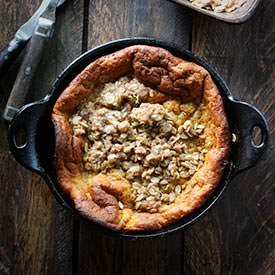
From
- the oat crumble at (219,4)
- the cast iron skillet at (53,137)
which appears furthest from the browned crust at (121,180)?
the oat crumble at (219,4)

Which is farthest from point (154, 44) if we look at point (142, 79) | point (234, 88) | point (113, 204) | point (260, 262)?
point (260, 262)

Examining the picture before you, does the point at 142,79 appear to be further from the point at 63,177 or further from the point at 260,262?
the point at 260,262

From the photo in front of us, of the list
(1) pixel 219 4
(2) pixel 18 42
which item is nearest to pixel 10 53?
(2) pixel 18 42

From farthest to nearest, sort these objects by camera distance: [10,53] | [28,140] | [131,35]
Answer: [131,35]
[10,53]
[28,140]

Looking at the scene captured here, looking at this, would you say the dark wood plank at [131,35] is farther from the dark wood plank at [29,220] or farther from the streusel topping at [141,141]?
the streusel topping at [141,141]

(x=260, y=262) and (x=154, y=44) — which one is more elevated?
(x=154, y=44)

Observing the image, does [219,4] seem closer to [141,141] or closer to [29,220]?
[141,141]
